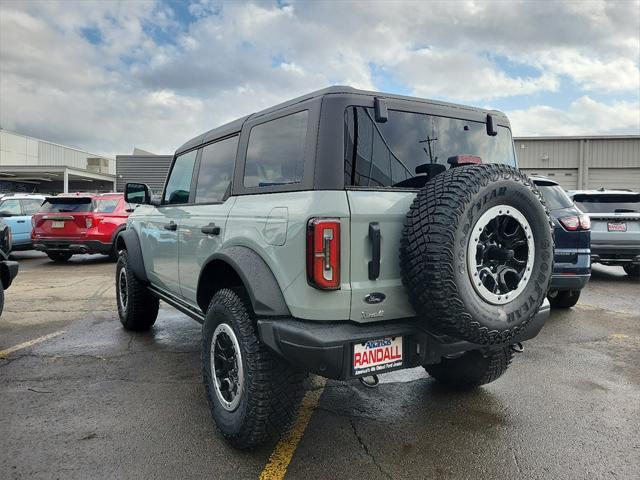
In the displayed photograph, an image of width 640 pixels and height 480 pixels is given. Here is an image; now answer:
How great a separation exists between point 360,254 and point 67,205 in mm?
10275

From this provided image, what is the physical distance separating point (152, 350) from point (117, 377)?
0.73 meters

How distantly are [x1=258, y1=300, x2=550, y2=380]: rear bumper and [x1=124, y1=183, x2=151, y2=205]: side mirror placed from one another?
2.64m

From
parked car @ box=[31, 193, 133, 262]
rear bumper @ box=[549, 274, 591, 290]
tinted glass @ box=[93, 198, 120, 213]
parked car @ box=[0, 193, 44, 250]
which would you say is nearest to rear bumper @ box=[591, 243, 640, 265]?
rear bumper @ box=[549, 274, 591, 290]

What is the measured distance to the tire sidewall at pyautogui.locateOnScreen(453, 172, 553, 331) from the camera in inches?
88.2

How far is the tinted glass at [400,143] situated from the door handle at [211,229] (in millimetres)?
1060

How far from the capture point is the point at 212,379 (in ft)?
9.61

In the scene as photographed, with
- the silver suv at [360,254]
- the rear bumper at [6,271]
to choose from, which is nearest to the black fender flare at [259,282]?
the silver suv at [360,254]

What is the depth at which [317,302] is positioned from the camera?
2299 mm

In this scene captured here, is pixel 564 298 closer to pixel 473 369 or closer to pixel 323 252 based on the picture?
pixel 473 369

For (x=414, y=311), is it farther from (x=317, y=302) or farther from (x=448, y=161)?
(x=448, y=161)

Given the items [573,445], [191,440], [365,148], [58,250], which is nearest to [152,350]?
[191,440]

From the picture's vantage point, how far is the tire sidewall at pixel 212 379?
2570 mm

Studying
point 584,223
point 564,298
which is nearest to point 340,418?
point 584,223

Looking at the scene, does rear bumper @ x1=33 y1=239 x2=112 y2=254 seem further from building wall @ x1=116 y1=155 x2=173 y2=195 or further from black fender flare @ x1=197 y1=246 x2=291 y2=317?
building wall @ x1=116 y1=155 x2=173 y2=195
